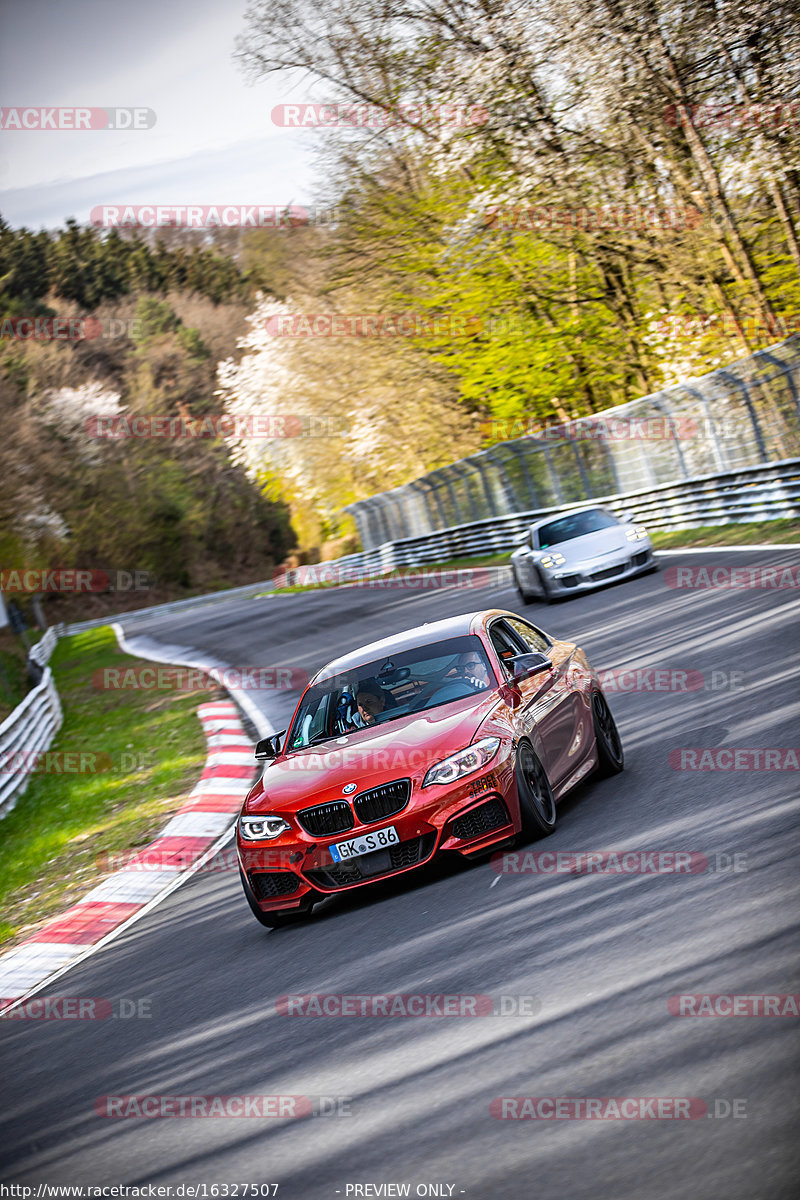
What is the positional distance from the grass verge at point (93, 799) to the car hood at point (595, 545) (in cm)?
622

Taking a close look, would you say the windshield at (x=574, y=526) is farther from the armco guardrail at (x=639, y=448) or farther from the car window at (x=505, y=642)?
the car window at (x=505, y=642)

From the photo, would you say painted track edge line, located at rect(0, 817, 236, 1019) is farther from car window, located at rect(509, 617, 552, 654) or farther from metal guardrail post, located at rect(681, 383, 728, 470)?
metal guardrail post, located at rect(681, 383, 728, 470)

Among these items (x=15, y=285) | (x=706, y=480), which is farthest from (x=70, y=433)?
(x=706, y=480)

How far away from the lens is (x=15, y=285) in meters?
96.6

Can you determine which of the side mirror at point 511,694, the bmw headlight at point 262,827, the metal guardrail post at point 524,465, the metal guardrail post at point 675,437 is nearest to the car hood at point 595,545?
the metal guardrail post at point 675,437

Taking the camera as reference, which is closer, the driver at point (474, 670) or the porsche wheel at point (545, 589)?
the driver at point (474, 670)

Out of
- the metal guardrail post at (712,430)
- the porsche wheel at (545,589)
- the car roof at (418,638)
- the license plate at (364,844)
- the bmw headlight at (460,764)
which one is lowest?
the porsche wheel at (545,589)

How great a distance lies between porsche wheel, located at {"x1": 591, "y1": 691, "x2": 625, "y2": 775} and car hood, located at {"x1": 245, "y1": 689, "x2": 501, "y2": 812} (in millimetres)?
1037

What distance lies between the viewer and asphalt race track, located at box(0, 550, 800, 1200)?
3.93m

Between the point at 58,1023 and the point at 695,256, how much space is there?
84.9 ft

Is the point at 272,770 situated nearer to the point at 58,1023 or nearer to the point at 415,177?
the point at 58,1023

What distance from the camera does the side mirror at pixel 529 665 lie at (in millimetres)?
7961

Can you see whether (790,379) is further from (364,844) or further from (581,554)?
(364,844)

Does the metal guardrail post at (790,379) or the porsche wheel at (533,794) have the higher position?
the metal guardrail post at (790,379)
